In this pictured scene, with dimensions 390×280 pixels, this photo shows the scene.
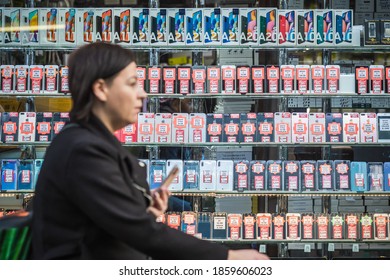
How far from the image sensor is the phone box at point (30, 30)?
564 centimetres

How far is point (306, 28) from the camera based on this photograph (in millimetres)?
5664

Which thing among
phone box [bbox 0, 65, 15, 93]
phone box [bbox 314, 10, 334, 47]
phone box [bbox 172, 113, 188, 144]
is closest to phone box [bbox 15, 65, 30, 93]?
phone box [bbox 0, 65, 15, 93]

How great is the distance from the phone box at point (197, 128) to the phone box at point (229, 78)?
30 cm

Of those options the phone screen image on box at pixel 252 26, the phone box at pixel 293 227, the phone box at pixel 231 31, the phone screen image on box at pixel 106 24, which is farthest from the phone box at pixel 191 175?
the phone screen image on box at pixel 106 24

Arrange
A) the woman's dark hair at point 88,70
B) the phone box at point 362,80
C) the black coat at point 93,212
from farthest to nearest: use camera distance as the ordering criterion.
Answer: the phone box at point 362,80 → the woman's dark hair at point 88,70 → the black coat at point 93,212

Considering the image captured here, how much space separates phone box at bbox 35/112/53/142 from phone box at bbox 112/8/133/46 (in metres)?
0.84

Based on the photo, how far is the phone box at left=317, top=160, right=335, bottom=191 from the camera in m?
5.54

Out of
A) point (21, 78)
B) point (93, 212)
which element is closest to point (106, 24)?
point (21, 78)

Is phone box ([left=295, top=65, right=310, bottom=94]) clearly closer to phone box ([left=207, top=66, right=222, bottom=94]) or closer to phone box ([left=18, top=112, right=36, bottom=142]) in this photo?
phone box ([left=207, top=66, right=222, bottom=94])

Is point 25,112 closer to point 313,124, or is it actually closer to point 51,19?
point 51,19

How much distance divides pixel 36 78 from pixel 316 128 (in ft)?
7.59

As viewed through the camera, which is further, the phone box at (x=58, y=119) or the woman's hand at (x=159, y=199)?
the phone box at (x=58, y=119)

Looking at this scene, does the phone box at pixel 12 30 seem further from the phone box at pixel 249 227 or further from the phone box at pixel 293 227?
the phone box at pixel 293 227

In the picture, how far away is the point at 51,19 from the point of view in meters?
5.64
